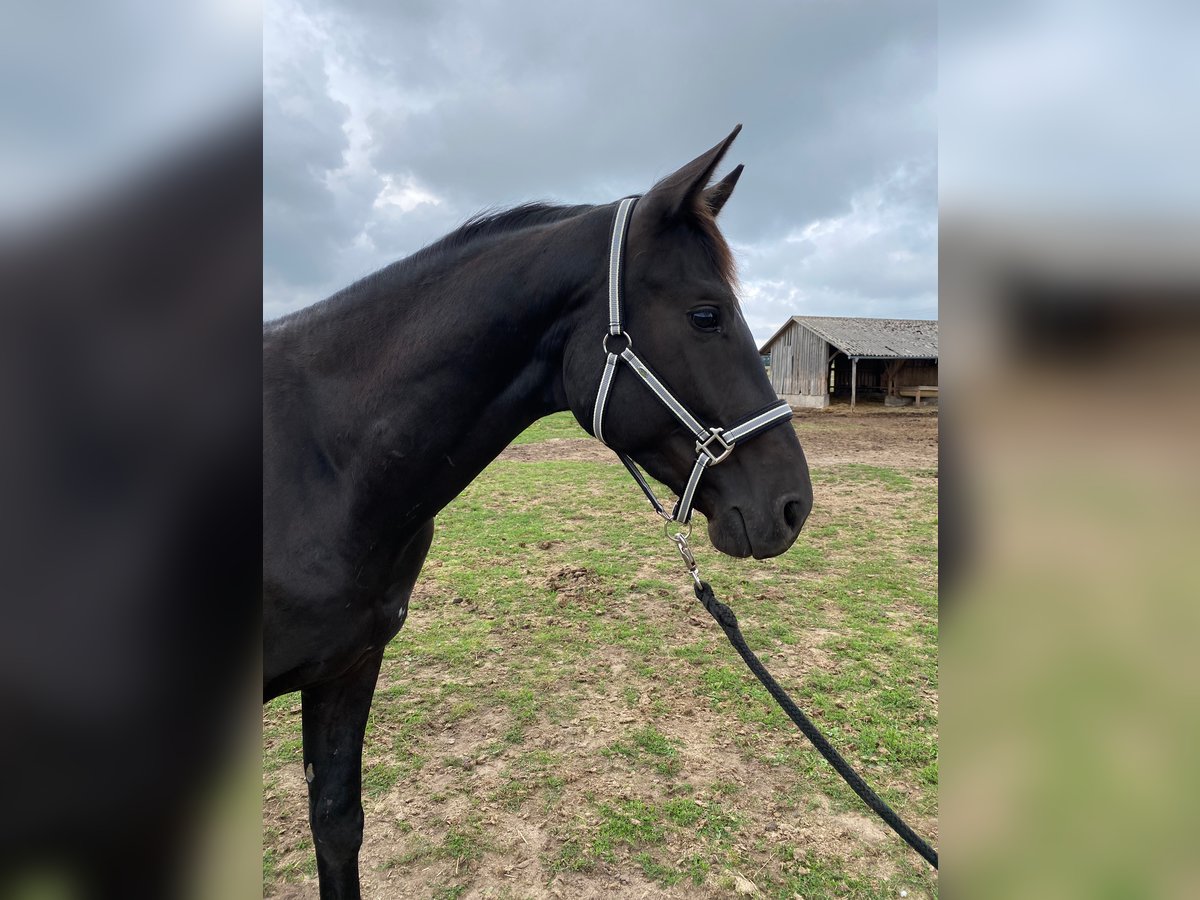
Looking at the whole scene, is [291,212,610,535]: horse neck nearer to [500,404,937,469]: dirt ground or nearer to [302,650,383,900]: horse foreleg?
[302,650,383,900]: horse foreleg

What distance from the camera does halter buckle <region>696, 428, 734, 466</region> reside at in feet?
5.77

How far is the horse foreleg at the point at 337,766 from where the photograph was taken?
2.21 m

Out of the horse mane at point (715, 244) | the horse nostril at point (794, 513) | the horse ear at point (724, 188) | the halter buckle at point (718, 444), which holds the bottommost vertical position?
the horse nostril at point (794, 513)

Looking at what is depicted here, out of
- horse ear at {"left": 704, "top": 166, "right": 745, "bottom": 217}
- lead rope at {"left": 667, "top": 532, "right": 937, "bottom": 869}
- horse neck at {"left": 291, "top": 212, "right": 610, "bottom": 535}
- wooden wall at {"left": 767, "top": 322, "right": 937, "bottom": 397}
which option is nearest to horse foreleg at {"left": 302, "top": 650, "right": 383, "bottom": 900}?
horse neck at {"left": 291, "top": 212, "right": 610, "bottom": 535}

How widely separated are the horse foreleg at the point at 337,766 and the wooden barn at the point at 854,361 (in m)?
26.2

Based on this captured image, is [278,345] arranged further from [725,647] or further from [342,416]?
[725,647]

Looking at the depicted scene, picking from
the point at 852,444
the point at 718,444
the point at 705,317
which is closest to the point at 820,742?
the point at 718,444

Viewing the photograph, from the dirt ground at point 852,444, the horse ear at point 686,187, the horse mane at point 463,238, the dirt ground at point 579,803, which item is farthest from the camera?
the dirt ground at point 852,444

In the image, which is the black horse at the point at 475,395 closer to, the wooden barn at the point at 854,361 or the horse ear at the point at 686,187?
the horse ear at the point at 686,187

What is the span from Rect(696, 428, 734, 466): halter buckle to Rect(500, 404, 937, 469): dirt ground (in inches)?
473

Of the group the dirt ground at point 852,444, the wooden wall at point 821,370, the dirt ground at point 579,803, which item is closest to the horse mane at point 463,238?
the dirt ground at point 579,803
